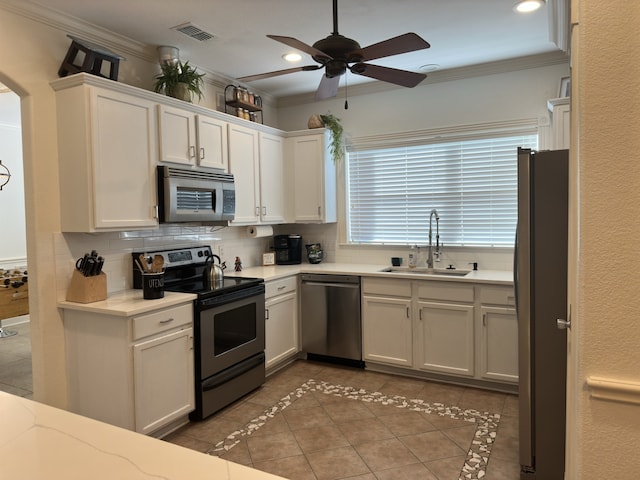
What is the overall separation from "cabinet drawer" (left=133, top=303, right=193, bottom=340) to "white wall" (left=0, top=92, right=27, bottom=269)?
475cm

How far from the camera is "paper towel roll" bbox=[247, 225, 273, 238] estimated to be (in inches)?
175

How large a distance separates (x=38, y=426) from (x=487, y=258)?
12.3 feet

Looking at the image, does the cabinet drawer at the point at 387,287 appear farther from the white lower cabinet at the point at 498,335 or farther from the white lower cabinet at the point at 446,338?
the white lower cabinet at the point at 498,335

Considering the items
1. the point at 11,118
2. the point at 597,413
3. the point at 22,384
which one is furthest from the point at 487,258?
the point at 11,118

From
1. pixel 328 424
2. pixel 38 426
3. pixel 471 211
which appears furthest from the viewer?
pixel 471 211

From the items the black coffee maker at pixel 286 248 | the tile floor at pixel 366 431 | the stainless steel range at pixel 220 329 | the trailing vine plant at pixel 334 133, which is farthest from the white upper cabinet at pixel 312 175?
the tile floor at pixel 366 431

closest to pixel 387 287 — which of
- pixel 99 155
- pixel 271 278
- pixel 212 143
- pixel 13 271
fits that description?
pixel 271 278

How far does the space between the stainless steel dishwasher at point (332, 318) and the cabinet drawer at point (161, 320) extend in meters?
1.49

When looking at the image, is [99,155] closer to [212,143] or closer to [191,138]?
[191,138]

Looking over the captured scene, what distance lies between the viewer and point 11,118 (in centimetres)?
603

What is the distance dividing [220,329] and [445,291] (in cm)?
184

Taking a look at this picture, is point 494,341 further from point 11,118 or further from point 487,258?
point 11,118

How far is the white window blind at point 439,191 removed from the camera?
13.3 feet

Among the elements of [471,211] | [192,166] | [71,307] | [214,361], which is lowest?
[214,361]
